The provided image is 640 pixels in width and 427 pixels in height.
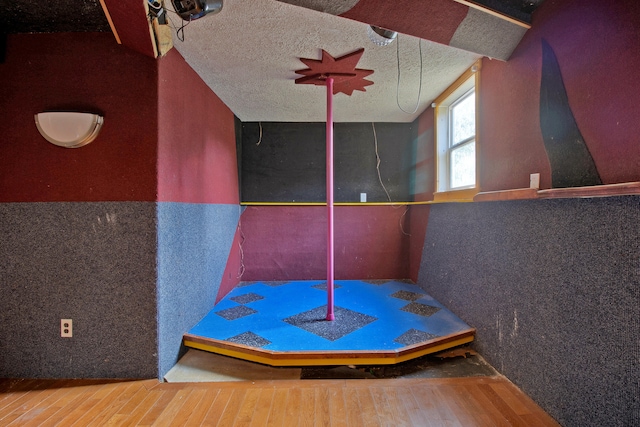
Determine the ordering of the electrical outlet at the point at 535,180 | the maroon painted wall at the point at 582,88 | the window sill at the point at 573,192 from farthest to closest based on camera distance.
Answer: the electrical outlet at the point at 535,180, the maroon painted wall at the point at 582,88, the window sill at the point at 573,192

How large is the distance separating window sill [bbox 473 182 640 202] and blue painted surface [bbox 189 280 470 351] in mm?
1032

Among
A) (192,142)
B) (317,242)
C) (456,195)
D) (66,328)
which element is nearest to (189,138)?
(192,142)

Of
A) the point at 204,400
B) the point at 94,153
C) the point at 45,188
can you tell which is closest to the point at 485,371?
the point at 204,400

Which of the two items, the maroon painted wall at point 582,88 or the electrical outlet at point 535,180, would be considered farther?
the electrical outlet at point 535,180

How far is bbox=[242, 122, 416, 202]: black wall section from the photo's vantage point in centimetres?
377

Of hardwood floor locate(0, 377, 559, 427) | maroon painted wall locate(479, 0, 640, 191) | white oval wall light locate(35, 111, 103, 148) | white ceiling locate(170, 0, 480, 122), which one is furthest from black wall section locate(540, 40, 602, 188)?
white oval wall light locate(35, 111, 103, 148)

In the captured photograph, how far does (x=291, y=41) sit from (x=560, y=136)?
1.57 m

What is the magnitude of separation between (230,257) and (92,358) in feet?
5.20

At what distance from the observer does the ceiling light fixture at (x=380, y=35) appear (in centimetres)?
176

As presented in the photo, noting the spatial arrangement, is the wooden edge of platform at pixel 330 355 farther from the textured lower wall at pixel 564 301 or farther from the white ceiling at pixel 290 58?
the white ceiling at pixel 290 58

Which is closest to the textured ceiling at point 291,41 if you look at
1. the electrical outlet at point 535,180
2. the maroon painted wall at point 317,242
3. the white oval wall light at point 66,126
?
the white oval wall light at point 66,126

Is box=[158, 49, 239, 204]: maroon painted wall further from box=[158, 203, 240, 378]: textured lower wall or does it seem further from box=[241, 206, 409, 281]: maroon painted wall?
box=[241, 206, 409, 281]: maroon painted wall

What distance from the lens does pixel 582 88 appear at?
132cm

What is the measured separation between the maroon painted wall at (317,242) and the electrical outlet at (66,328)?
1.99 meters
